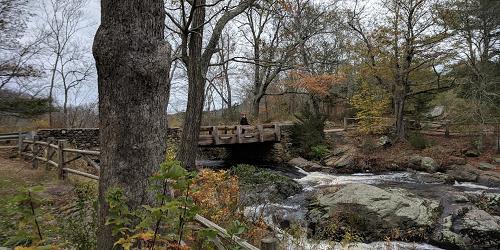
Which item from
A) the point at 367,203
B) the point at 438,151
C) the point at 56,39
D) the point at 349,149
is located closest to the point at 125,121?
the point at 367,203

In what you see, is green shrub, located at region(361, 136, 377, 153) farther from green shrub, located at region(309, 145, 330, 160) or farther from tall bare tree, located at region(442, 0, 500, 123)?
tall bare tree, located at region(442, 0, 500, 123)

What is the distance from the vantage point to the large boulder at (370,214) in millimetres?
8336

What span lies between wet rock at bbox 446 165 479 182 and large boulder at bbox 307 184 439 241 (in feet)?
21.8

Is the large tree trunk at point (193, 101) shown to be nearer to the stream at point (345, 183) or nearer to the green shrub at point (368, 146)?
the stream at point (345, 183)

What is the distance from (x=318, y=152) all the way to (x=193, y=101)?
40.0ft

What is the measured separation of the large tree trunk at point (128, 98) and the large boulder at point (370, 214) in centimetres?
583

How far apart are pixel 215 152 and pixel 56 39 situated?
15810mm

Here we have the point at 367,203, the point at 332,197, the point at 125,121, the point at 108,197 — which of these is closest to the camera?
the point at 108,197

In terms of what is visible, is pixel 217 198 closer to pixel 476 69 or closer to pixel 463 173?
pixel 463 173

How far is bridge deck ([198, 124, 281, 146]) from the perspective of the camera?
709 inches

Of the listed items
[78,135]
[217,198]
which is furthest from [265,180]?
[78,135]

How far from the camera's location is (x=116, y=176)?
112 inches

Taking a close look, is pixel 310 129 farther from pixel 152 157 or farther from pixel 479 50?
pixel 152 157

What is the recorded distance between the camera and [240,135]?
18641 mm
